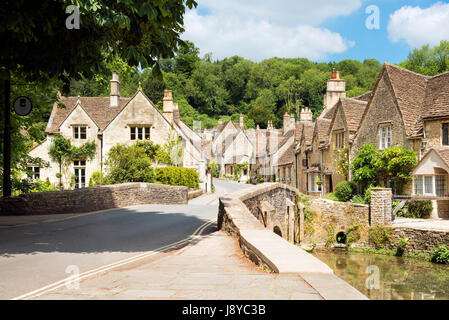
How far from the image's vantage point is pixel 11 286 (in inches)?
252

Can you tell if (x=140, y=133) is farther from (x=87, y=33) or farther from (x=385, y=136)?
(x=87, y=33)

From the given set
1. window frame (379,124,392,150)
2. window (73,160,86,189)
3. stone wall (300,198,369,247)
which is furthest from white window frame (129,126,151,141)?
window frame (379,124,392,150)

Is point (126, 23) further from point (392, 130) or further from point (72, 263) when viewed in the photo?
point (392, 130)

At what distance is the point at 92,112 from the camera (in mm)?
41750

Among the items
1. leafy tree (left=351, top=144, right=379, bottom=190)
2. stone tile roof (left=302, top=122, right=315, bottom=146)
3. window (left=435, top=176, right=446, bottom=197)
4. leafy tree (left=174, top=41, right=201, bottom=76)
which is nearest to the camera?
window (left=435, top=176, right=446, bottom=197)

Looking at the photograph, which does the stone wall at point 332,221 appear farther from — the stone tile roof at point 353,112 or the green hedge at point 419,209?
the stone tile roof at point 353,112

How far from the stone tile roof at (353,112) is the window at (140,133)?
1738cm

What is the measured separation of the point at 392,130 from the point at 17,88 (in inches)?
938

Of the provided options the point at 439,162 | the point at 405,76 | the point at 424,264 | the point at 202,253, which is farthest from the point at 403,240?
the point at 202,253

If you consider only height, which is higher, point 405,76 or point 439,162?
point 405,76

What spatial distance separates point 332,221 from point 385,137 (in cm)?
719

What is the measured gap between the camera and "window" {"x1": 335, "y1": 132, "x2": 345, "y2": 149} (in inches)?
1410

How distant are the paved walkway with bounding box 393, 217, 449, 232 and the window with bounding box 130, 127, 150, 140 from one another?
22.2 metres

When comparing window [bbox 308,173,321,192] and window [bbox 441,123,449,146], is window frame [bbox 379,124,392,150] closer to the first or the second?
window [bbox 441,123,449,146]
